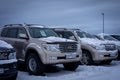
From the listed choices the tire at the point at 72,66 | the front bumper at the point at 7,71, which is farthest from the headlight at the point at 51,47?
the front bumper at the point at 7,71

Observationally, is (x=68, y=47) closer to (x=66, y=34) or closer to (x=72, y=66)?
(x=72, y=66)

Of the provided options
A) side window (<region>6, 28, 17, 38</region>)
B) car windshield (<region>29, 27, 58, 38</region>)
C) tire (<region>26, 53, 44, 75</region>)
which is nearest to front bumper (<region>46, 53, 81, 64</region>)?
tire (<region>26, 53, 44, 75</region>)

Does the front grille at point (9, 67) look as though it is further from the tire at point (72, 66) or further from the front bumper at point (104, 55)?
the front bumper at point (104, 55)

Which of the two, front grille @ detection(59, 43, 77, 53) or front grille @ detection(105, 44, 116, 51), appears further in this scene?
front grille @ detection(105, 44, 116, 51)

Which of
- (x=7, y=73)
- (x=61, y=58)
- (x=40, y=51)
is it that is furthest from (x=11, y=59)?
(x=61, y=58)

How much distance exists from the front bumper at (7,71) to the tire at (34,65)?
1860 millimetres

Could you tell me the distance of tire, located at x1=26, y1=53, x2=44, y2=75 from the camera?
9.30 metres

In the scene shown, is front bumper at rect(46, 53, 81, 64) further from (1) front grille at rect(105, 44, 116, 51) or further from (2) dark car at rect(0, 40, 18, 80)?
(1) front grille at rect(105, 44, 116, 51)

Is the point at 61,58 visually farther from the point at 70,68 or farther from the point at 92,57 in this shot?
the point at 92,57

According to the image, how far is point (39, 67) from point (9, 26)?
3.26m

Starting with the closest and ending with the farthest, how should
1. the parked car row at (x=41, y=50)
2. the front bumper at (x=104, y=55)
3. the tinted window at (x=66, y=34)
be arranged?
the parked car row at (x=41, y=50) < the front bumper at (x=104, y=55) < the tinted window at (x=66, y=34)

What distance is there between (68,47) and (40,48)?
117cm

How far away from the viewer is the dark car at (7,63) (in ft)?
23.4

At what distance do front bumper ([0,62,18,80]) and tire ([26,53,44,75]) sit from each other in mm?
1860
